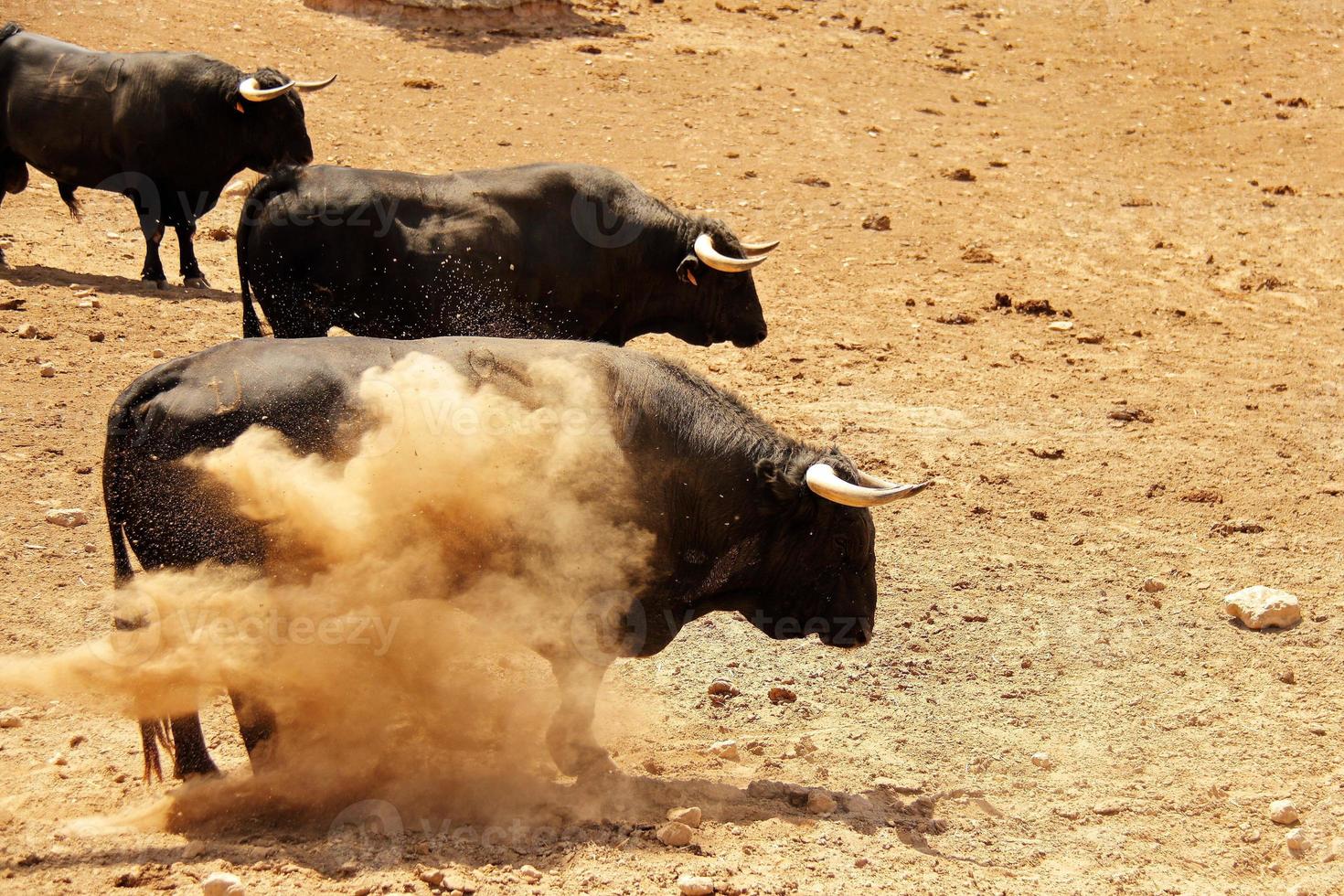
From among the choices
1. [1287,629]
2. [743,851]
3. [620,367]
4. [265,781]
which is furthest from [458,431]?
[1287,629]

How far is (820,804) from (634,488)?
4.79ft

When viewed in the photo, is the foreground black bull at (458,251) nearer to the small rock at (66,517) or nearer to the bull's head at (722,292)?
the bull's head at (722,292)

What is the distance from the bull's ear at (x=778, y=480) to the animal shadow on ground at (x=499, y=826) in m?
1.18

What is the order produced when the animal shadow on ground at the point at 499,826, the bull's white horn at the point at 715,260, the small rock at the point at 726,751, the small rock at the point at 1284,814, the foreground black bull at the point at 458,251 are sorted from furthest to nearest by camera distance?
1. the bull's white horn at the point at 715,260
2. the foreground black bull at the point at 458,251
3. the small rock at the point at 726,751
4. the small rock at the point at 1284,814
5. the animal shadow on ground at the point at 499,826

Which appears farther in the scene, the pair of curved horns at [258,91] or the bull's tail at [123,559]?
Answer: the pair of curved horns at [258,91]

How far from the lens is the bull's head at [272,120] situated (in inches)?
449

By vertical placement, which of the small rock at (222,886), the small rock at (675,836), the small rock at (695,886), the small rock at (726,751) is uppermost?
the small rock at (222,886)

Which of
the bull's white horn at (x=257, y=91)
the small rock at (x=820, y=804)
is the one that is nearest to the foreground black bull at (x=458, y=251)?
the bull's white horn at (x=257, y=91)

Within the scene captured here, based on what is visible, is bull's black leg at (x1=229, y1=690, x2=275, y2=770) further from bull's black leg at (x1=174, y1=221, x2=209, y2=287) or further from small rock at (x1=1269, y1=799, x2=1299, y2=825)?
bull's black leg at (x1=174, y1=221, x2=209, y2=287)

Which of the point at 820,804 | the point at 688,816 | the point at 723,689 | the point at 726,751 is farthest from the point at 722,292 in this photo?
the point at 688,816

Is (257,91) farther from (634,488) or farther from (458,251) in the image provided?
(634,488)

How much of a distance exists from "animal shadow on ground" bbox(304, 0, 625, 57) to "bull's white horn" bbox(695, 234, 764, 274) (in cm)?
926

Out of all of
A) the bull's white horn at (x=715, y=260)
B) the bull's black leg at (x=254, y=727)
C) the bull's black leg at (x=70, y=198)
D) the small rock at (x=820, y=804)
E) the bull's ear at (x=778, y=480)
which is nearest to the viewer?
the bull's black leg at (x=254, y=727)

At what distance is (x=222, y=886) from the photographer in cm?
425
